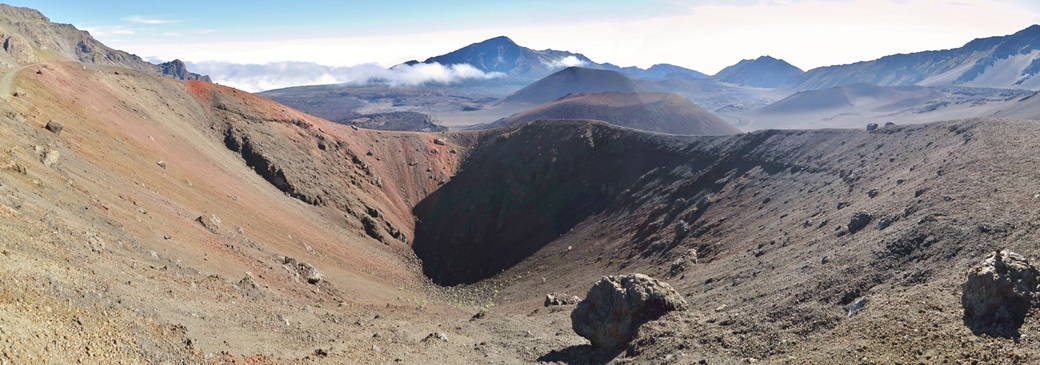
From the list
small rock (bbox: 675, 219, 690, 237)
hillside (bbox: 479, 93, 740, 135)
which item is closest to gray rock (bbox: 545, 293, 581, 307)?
small rock (bbox: 675, 219, 690, 237)

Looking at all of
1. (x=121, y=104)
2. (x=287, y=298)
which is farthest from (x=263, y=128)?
(x=287, y=298)

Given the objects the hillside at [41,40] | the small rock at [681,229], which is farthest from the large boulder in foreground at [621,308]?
the hillside at [41,40]

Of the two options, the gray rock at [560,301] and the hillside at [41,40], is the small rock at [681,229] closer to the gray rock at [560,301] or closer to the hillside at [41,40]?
the gray rock at [560,301]

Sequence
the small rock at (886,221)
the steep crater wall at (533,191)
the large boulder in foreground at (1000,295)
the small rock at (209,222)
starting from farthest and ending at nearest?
the steep crater wall at (533,191)
the small rock at (209,222)
the small rock at (886,221)
the large boulder in foreground at (1000,295)

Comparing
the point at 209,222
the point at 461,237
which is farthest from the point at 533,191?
the point at 209,222

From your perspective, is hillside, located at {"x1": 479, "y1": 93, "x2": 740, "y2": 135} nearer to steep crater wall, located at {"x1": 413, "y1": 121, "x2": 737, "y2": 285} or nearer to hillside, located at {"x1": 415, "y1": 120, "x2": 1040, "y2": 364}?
steep crater wall, located at {"x1": 413, "y1": 121, "x2": 737, "y2": 285}
